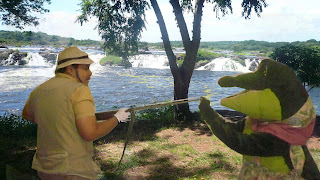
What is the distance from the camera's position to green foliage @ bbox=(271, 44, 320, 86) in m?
7.50

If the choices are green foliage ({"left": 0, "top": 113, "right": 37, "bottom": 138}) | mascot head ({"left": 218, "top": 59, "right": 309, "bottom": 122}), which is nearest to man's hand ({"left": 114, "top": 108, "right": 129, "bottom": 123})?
mascot head ({"left": 218, "top": 59, "right": 309, "bottom": 122})

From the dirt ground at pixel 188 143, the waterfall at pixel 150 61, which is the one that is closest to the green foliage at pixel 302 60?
the dirt ground at pixel 188 143

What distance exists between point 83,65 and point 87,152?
2.01 ft

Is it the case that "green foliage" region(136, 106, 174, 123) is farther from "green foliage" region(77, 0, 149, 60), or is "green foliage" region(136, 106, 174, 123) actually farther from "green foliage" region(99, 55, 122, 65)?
"green foliage" region(99, 55, 122, 65)

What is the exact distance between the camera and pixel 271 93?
6.04 feet

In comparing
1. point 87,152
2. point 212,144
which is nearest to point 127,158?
point 212,144

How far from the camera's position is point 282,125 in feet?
6.00

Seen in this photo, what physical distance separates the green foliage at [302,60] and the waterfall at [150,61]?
2245cm

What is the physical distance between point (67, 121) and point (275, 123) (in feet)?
4.59

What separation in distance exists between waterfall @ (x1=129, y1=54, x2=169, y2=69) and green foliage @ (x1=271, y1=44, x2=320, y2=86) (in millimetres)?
22448

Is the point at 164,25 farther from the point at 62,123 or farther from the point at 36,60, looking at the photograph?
the point at 36,60

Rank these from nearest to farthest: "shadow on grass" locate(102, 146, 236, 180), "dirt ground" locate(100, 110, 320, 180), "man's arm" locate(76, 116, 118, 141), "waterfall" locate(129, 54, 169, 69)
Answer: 1. "man's arm" locate(76, 116, 118, 141)
2. "shadow on grass" locate(102, 146, 236, 180)
3. "dirt ground" locate(100, 110, 320, 180)
4. "waterfall" locate(129, 54, 169, 69)

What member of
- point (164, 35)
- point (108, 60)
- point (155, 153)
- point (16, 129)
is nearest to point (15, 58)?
point (108, 60)

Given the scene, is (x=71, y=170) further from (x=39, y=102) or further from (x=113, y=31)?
(x=113, y=31)
